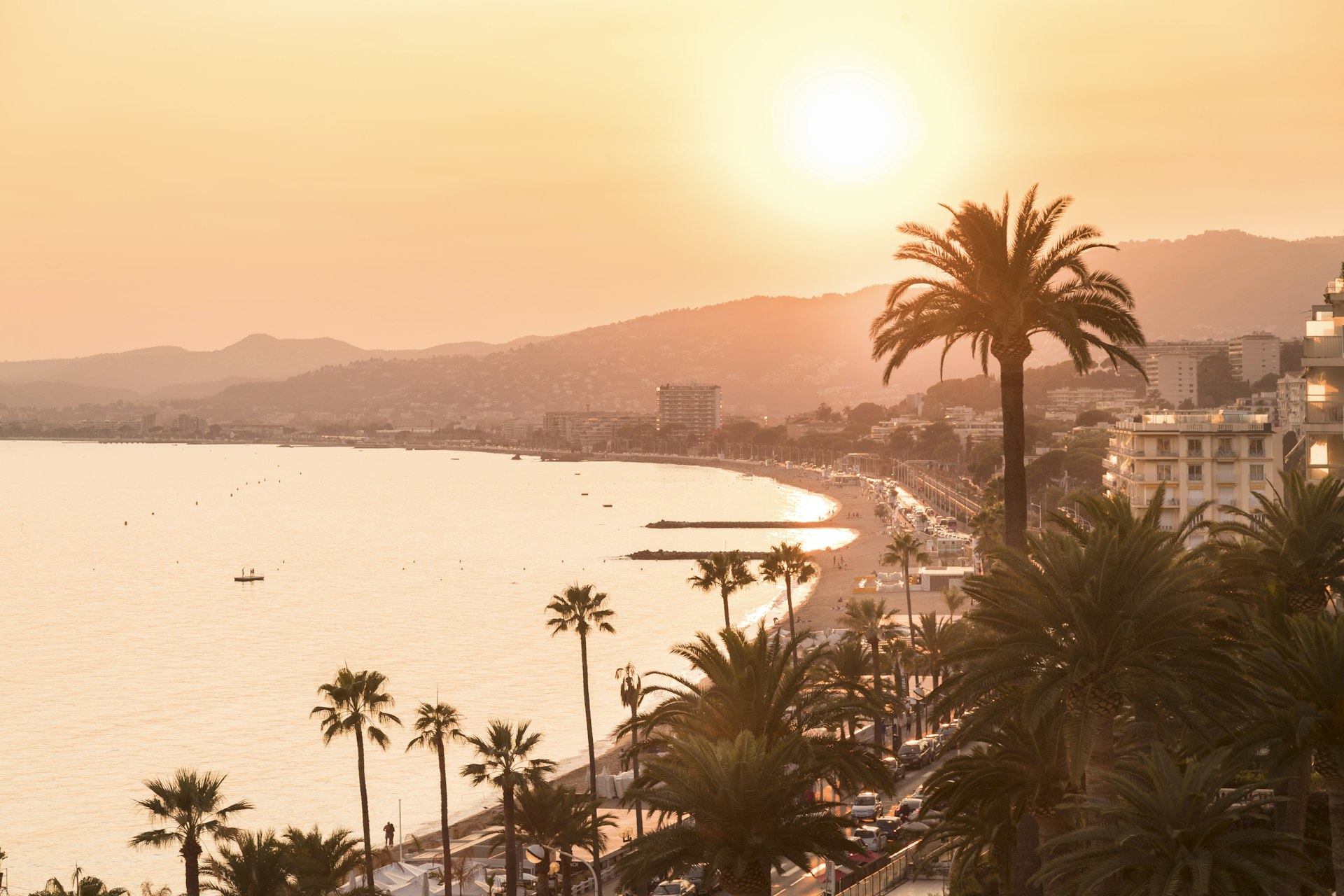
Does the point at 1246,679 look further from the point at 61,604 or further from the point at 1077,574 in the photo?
the point at 61,604

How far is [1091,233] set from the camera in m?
27.1

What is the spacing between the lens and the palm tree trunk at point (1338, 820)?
66.6ft

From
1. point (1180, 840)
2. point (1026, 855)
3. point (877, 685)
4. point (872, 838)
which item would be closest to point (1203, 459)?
point (877, 685)

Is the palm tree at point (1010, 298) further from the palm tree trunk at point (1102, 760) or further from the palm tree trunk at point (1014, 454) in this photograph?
the palm tree trunk at point (1102, 760)

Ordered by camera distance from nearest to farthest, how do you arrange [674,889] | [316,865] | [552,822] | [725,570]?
[316,865]
[552,822]
[674,889]
[725,570]

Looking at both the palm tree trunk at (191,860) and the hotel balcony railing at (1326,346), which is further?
the hotel balcony railing at (1326,346)

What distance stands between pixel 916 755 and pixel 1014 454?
27106 mm

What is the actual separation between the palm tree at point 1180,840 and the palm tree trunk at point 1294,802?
2.34ft

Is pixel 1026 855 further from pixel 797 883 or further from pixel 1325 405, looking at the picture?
pixel 1325 405

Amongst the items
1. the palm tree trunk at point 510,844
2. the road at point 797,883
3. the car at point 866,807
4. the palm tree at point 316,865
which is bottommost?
the car at point 866,807

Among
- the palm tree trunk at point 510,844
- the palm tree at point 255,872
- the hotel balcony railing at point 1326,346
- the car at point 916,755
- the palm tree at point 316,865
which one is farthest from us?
the car at point 916,755

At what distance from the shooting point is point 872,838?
39.2m

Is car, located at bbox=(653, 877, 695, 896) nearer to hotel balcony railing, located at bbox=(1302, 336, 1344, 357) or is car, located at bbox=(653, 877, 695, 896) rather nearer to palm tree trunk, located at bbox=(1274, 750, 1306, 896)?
palm tree trunk, located at bbox=(1274, 750, 1306, 896)

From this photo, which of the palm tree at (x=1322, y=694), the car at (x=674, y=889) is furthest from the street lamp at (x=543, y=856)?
the palm tree at (x=1322, y=694)
